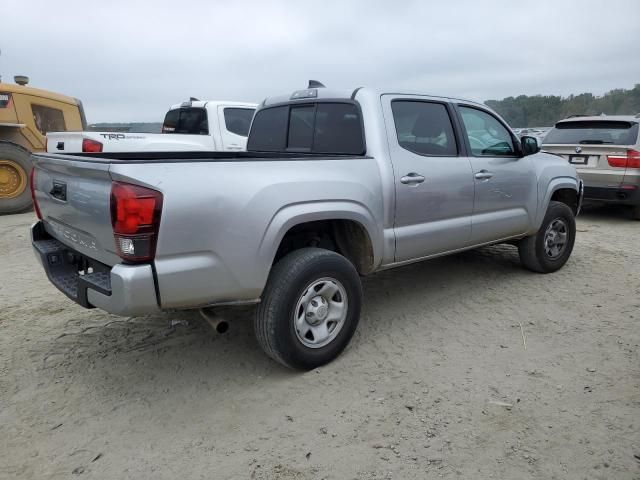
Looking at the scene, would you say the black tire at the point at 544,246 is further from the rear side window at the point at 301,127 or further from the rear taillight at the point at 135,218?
the rear taillight at the point at 135,218

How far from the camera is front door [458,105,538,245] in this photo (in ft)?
13.5

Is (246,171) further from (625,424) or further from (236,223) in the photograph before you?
(625,424)

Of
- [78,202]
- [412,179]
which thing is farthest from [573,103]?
[78,202]

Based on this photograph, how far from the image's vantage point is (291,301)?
284cm

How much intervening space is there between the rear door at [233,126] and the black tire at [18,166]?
3419 millimetres

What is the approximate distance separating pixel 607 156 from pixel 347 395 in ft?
22.7

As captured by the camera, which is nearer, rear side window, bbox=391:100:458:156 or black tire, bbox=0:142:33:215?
rear side window, bbox=391:100:458:156

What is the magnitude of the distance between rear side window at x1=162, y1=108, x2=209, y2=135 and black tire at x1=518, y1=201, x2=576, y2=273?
5.39 meters

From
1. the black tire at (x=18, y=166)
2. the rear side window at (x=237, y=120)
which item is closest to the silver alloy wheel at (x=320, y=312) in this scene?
the rear side window at (x=237, y=120)

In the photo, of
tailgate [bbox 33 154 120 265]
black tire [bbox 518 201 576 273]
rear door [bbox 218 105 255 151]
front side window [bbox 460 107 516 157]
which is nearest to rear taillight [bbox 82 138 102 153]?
rear door [bbox 218 105 255 151]

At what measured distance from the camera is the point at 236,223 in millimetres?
2559

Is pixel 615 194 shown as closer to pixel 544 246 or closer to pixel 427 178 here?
pixel 544 246

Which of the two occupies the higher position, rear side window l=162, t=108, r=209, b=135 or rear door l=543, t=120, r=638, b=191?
rear side window l=162, t=108, r=209, b=135

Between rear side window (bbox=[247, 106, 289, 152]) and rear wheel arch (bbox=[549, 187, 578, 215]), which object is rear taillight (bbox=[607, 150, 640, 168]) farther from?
rear side window (bbox=[247, 106, 289, 152])
